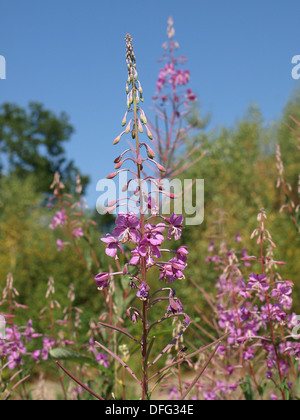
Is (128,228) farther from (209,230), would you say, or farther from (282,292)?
(209,230)

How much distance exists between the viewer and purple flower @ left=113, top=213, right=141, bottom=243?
1530 mm

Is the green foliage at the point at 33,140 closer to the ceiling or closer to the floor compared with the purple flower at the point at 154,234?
closer to the ceiling

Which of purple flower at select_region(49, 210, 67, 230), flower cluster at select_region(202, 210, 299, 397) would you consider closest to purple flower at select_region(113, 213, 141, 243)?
flower cluster at select_region(202, 210, 299, 397)

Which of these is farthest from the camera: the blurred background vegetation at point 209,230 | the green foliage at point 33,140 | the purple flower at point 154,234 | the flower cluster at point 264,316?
the green foliage at point 33,140

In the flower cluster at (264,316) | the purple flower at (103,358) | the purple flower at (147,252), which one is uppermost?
the purple flower at (147,252)

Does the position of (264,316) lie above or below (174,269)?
below

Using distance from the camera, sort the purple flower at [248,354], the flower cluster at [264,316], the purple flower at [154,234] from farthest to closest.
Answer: the purple flower at [248,354] < the flower cluster at [264,316] < the purple flower at [154,234]

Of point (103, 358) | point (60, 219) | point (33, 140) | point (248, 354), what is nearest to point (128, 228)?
point (248, 354)

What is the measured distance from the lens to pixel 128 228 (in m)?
1.56

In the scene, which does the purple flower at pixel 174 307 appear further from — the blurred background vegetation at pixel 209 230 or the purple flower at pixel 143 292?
the blurred background vegetation at pixel 209 230

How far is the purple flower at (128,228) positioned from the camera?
5.02 ft

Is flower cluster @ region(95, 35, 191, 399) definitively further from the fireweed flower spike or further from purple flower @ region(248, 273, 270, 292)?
purple flower @ region(248, 273, 270, 292)

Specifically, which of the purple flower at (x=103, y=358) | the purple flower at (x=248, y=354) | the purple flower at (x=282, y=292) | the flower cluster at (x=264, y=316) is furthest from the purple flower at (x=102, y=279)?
the purple flower at (x=103, y=358)

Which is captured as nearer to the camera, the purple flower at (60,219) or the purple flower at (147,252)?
the purple flower at (147,252)
